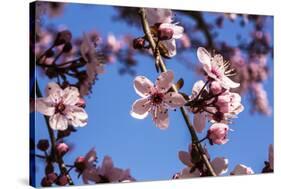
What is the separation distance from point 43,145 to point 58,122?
0.13 m

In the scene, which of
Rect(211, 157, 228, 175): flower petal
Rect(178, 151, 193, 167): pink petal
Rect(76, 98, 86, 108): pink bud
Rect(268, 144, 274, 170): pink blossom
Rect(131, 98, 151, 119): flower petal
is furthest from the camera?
Rect(268, 144, 274, 170): pink blossom

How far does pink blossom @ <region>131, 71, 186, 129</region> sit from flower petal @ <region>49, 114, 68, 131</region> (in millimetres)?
366

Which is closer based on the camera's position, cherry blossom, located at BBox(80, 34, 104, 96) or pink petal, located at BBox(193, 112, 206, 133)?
cherry blossom, located at BBox(80, 34, 104, 96)

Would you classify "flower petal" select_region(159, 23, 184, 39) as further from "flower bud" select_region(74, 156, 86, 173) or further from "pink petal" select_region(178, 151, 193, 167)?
"flower bud" select_region(74, 156, 86, 173)

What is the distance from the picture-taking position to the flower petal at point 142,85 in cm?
343

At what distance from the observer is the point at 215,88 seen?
3611 mm

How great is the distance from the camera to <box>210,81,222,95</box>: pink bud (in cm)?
361

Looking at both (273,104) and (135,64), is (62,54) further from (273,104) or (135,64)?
(273,104)

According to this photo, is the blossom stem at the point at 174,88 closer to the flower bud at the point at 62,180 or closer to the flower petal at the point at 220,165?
the flower petal at the point at 220,165

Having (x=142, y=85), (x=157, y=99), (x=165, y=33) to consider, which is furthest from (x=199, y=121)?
(x=165, y=33)

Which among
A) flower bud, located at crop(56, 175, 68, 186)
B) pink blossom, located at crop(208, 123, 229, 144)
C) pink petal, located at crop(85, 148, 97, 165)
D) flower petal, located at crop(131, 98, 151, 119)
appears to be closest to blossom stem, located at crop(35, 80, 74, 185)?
flower bud, located at crop(56, 175, 68, 186)

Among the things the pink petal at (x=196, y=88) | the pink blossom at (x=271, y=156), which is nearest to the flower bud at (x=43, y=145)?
the pink petal at (x=196, y=88)

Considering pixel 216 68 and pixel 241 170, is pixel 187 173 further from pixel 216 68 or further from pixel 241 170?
pixel 216 68

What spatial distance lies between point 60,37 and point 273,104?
52.3 inches
